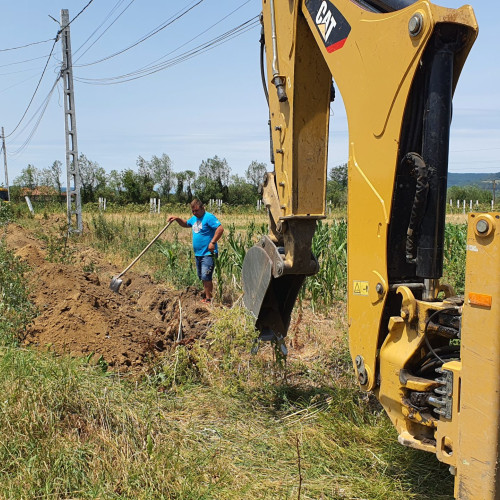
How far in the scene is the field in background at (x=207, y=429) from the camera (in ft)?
11.7

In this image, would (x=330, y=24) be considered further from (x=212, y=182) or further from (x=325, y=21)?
(x=212, y=182)

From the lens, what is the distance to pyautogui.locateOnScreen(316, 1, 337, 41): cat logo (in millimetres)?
3436

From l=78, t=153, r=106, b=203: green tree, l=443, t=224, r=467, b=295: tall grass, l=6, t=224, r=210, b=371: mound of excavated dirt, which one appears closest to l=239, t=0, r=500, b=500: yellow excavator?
l=6, t=224, r=210, b=371: mound of excavated dirt

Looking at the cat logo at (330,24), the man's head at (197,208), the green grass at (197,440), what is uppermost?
the cat logo at (330,24)

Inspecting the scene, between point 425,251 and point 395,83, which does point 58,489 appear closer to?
point 425,251

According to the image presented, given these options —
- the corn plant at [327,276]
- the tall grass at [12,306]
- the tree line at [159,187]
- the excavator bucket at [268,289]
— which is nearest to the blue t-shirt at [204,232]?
the corn plant at [327,276]

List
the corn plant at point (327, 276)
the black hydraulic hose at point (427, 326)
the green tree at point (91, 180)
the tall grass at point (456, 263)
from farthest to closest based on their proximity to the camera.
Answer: the green tree at point (91, 180) < the tall grass at point (456, 263) < the corn plant at point (327, 276) < the black hydraulic hose at point (427, 326)

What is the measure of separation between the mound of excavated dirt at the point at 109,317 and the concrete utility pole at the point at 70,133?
8238mm

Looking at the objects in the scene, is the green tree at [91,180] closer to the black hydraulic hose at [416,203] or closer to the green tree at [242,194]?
the green tree at [242,194]

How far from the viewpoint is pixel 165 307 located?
29.2 feet

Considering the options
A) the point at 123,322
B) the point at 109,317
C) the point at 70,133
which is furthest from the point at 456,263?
the point at 70,133

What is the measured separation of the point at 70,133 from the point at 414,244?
17.5m

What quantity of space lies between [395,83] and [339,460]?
2568mm

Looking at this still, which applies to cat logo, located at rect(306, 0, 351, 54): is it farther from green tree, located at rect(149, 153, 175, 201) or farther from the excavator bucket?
green tree, located at rect(149, 153, 175, 201)
